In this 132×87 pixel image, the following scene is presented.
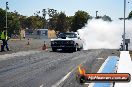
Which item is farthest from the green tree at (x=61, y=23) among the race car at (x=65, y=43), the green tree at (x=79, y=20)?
the race car at (x=65, y=43)

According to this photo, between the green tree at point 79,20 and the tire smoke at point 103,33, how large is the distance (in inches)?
900

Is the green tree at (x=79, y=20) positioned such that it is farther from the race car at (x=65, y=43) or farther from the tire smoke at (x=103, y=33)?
the race car at (x=65, y=43)

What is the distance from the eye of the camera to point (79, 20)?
7419 cm

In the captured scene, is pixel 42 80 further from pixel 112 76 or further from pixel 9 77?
pixel 112 76

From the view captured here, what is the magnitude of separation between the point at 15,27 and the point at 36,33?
24689 mm

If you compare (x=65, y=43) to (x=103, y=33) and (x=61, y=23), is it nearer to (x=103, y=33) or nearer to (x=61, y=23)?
(x=103, y=33)

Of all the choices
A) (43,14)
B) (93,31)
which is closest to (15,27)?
(93,31)

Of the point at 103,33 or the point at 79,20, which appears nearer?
the point at 103,33

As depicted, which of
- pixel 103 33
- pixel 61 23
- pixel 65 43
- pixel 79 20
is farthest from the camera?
pixel 61 23

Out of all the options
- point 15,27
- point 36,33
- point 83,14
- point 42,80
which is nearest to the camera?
point 42,80

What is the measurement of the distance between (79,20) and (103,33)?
26123 millimetres

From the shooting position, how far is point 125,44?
36.4 m

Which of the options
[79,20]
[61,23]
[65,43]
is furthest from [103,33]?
[61,23]

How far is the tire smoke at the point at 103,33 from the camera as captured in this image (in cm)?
4556
